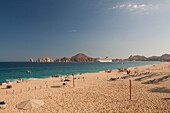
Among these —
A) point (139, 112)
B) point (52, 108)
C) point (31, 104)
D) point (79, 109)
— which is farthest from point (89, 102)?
point (31, 104)

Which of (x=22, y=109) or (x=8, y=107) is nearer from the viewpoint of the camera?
(x=22, y=109)

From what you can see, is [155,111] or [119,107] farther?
[119,107]

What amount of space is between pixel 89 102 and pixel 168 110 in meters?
6.53

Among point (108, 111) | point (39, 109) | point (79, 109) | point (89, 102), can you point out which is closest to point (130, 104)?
point (108, 111)

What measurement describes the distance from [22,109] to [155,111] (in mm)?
10520

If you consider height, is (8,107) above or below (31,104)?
below

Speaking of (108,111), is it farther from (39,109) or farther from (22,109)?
(22,109)

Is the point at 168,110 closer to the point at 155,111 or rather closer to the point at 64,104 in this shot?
the point at 155,111

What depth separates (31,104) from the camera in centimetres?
895

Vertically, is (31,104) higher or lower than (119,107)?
higher

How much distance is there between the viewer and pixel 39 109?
31.2ft

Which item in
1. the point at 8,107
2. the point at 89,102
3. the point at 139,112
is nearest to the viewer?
the point at 139,112

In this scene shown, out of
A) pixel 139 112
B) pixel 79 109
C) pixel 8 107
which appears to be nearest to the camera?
pixel 139 112

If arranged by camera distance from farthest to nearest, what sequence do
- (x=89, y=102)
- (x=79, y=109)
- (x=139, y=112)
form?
(x=89, y=102)
(x=79, y=109)
(x=139, y=112)
